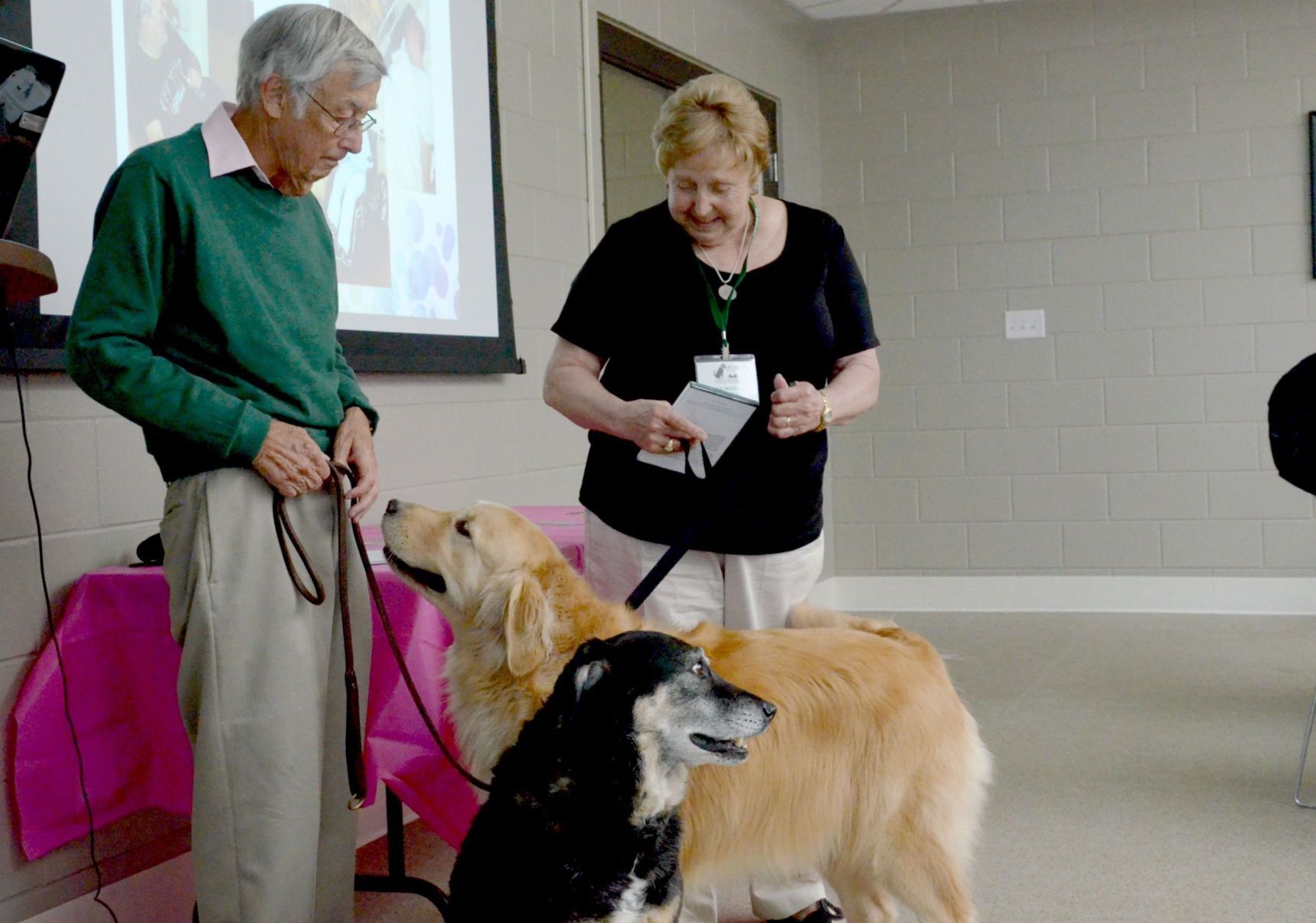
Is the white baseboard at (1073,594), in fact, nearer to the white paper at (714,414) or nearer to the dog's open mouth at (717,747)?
the white paper at (714,414)

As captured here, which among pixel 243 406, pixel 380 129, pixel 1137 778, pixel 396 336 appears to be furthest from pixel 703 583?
pixel 1137 778

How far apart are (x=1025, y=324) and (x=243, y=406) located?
534 cm

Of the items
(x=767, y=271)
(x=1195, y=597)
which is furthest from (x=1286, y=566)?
(x=767, y=271)

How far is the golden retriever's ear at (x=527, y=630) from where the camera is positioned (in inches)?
69.6

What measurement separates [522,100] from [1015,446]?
3500 mm

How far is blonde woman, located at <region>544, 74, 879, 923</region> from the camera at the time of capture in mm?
2107

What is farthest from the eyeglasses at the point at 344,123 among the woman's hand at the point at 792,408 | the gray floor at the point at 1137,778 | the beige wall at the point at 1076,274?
the beige wall at the point at 1076,274

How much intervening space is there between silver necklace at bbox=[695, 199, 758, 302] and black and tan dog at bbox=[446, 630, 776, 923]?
75 centimetres

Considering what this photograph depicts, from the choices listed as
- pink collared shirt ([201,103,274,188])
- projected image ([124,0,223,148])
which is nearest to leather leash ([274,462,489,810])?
pink collared shirt ([201,103,274,188])

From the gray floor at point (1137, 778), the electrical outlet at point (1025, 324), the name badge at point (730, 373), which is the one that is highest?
the electrical outlet at point (1025, 324)

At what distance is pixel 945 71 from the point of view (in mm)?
6367

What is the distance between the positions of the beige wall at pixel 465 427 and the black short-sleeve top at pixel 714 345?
3.21 feet

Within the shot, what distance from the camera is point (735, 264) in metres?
2.16

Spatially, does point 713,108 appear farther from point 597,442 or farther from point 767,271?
point 597,442
